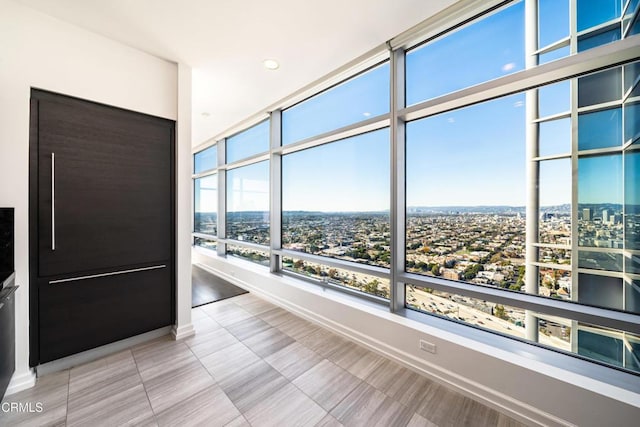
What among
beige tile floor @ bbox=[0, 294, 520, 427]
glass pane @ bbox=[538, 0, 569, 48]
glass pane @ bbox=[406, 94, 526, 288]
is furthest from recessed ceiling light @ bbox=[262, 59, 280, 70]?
beige tile floor @ bbox=[0, 294, 520, 427]

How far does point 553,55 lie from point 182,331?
13.9ft

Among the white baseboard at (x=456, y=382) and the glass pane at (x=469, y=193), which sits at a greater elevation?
the glass pane at (x=469, y=193)

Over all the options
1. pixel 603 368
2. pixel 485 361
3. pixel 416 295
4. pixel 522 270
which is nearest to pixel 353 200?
pixel 416 295

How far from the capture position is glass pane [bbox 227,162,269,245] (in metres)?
4.30

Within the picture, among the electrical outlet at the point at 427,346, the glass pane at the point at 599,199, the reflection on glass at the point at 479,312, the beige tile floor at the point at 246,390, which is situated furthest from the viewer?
the electrical outlet at the point at 427,346

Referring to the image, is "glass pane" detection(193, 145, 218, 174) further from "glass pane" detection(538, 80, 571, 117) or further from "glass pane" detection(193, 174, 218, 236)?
"glass pane" detection(538, 80, 571, 117)

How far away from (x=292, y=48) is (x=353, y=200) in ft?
5.88

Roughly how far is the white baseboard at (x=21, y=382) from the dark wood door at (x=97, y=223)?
0.11 meters

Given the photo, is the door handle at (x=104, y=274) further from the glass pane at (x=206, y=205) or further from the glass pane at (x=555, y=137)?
the glass pane at (x=555, y=137)

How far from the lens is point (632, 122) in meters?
1.50

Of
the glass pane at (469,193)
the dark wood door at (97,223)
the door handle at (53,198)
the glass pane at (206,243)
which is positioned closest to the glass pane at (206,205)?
the glass pane at (206,243)

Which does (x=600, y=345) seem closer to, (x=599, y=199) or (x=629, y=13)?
(x=599, y=199)

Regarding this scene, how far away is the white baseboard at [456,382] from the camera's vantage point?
1590mm

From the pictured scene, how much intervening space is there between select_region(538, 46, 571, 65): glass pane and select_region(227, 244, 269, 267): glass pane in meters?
3.95
